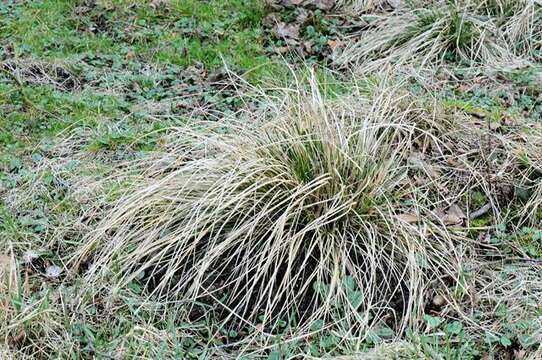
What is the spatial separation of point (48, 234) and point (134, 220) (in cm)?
46

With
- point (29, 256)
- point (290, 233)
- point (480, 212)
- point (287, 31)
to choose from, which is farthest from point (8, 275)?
point (287, 31)

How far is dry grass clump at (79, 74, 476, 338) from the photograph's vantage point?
3.36 meters

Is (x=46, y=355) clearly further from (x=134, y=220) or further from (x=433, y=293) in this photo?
(x=433, y=293)

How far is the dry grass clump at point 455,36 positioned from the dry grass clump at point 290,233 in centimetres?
200

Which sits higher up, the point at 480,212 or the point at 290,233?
the point at 290,233

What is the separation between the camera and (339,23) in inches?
249

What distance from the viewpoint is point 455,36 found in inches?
224

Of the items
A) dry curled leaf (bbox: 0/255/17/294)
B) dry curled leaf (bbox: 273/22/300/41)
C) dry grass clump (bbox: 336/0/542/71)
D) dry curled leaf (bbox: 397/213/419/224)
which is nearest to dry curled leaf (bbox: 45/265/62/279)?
dry curled leaf (bbox: 0/255/17/294)

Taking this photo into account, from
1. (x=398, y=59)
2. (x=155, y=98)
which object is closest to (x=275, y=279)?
(x=155, y=98)

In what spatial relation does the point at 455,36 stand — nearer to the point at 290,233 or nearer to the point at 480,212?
the point at 480,212

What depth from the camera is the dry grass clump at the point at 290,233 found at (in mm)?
3357

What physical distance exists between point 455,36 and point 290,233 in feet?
9.43

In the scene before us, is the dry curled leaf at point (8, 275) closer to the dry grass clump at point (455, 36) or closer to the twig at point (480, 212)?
the twig at point (480, 212)

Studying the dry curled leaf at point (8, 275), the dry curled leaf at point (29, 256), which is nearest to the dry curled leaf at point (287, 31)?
the dry curled leaf at point (29, 256)
